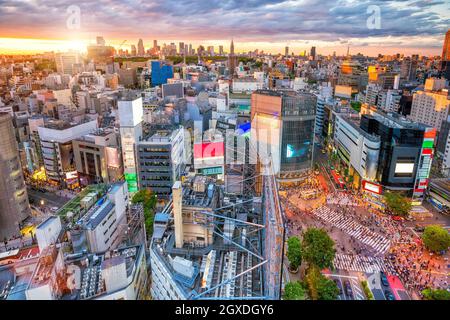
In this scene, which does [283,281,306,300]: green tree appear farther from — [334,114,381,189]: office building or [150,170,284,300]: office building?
[334,114,381,189]: office building

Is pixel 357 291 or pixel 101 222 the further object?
pixel 101 222

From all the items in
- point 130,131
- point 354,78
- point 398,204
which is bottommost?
point 398,204

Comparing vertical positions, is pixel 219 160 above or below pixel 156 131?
below

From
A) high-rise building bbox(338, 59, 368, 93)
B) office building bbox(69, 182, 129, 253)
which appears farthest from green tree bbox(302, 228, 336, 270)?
high-rise building bbox(338, 59, 368, 93)

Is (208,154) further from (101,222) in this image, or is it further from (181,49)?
(181,49)

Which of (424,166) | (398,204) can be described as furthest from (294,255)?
(424,166)
